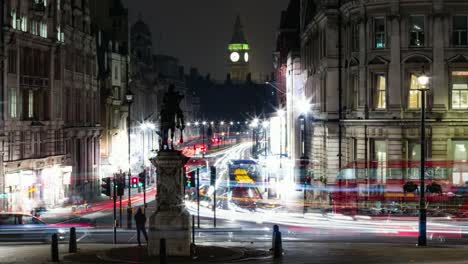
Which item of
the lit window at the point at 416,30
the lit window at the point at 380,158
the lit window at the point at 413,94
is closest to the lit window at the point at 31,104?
the lit window at the point at 380,158

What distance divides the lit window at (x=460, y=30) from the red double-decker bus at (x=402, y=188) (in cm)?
763

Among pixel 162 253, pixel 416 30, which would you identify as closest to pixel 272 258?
pixel 162 253

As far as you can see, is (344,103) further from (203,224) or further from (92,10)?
(92,10)

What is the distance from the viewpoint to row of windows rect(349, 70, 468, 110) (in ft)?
197

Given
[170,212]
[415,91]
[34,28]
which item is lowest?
[170,212]

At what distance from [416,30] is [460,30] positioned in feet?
8.97

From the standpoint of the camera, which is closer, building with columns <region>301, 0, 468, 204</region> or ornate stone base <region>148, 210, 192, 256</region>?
ornate stone base <region>148, 210, 192, 256</region>

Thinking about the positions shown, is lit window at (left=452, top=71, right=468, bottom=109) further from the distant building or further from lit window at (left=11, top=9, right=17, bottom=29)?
the distant building

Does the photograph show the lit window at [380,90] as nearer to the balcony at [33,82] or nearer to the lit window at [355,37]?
the lit window at [355,37]

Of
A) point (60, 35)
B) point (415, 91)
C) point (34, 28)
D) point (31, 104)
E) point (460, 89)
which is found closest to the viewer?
point (460, 89)

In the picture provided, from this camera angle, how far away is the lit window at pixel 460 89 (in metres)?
60.1

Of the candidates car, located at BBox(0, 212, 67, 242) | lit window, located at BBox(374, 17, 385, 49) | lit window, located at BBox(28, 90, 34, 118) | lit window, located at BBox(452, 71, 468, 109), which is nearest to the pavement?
car, located at BBox(0, 212, 67, 242)

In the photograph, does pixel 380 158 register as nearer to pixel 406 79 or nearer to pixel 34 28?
pixel 406 79

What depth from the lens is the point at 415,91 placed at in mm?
60500
